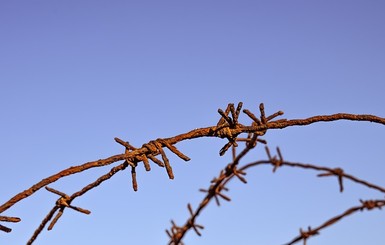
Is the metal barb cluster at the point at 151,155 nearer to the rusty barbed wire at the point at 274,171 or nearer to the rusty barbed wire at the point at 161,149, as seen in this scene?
the rusty barbed wire at the point at 161,149

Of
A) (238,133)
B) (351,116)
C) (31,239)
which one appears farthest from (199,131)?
(31,239)

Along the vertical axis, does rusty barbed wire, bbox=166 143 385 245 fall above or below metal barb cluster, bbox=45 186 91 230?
below

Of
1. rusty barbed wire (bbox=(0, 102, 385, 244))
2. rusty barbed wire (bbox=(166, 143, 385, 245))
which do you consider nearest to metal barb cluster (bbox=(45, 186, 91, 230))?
rusty barbed wire (bbox=(0, 102, 385, 244))

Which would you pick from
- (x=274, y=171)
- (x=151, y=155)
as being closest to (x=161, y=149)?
(x=151, y=155)

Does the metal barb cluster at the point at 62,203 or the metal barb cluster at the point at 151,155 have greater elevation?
the metal barb cluster at the point at 151,155

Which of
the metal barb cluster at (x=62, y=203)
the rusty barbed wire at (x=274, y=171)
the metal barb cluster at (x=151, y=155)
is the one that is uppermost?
the metal barb cluster at (x=151, y=155)

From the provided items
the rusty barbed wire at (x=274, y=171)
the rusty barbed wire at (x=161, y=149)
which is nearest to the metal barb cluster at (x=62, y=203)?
the rusty barbed wire at (x=161, y=149)

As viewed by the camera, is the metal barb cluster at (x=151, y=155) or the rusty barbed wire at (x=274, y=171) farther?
the metal barb cluster at (x=151, y=155)

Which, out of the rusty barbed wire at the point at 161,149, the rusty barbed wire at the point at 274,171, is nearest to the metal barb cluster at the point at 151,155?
the rusty barbed wire at the point at 161,149

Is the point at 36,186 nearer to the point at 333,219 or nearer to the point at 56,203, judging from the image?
the point at 56,203

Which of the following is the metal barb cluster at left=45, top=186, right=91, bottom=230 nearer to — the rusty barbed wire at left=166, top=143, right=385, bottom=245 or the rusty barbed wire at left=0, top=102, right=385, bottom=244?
the rusty barbed wire at left=0, top=102, right=385, bottom=244

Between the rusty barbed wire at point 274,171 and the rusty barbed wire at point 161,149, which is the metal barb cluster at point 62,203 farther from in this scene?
the rusty barbed wire at point 274,171

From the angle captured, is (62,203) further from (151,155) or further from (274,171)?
(274,171)

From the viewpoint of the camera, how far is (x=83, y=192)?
3076 millimetres
